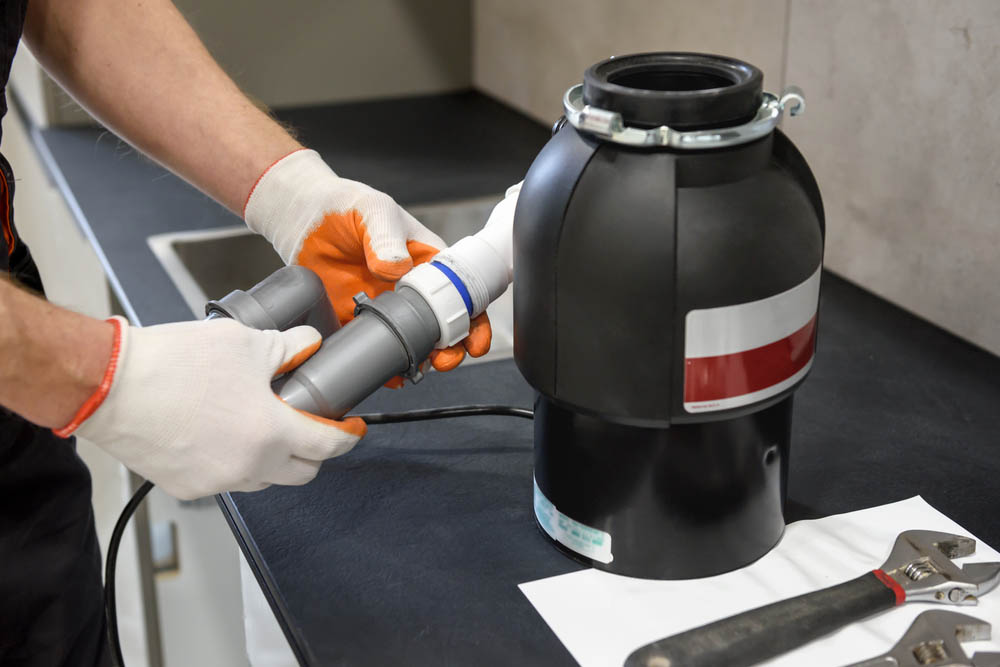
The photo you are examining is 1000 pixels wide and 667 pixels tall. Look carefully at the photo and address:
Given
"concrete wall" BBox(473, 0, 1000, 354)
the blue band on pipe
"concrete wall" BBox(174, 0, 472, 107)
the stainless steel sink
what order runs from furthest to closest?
1. "concrete wall" BBox(174, 0, 472, 107)
2. the stainless steel sink
3. "concrete wall" BBox(473, 0, 1000, 354)
4. the blue band on pipe

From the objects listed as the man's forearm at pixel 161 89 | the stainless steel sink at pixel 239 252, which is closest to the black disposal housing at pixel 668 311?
the man's forearm at pixel 161 89

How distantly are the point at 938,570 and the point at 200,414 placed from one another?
0.52 metres

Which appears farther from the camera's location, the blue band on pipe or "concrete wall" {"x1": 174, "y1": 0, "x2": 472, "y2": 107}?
"concrete wall" {"x1": 174, "y1": 0, "x2": 472, "y2": 107}

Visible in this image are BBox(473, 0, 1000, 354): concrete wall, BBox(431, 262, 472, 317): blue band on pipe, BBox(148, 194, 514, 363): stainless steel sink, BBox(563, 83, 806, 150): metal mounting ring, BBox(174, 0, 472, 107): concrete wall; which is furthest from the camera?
BBox(174, 0, 472, 107): concrete wall

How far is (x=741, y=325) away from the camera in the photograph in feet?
2.10

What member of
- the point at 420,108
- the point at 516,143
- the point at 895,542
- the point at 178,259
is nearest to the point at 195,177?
the point at 178,259

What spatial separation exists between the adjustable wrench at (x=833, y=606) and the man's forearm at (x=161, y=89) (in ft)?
2.06

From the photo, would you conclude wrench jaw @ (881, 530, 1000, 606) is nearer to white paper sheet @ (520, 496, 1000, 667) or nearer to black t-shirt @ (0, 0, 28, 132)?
white paper sheet @ (520, 496, 1000, 667)

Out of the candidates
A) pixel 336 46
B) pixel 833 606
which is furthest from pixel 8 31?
pixel 336 46

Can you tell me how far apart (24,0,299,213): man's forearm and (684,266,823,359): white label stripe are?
55cm

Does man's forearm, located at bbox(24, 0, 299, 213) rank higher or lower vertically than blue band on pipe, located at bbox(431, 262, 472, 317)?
higher

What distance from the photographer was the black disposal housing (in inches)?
24.7

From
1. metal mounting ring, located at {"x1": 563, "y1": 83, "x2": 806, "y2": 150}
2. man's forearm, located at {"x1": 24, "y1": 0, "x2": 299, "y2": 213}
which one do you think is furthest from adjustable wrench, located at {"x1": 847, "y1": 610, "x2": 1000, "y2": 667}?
man's forearm, located at {"x1": 24, "y1": 0, "x2": 299, "y2": 213}

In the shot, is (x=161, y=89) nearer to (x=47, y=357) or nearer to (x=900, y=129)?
(x=47, y=357)
